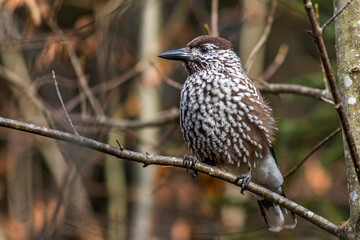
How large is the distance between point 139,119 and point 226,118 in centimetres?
378

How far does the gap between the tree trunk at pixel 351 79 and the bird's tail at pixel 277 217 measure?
1.69m

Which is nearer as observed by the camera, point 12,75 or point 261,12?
point 12,75

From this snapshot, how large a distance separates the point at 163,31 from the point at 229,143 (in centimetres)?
476

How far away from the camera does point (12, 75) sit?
7148mm

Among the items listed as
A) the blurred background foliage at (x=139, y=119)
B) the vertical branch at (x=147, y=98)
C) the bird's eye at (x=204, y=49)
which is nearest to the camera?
the bird's eye at (x=204, y=49)

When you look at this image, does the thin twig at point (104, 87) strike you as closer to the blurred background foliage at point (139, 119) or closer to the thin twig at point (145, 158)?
the blurred background foliage at point (139, 119)

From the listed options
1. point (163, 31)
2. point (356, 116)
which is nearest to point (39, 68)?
point (163, 31)

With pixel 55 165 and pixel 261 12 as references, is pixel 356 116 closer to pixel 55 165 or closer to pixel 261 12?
pixel 261 12

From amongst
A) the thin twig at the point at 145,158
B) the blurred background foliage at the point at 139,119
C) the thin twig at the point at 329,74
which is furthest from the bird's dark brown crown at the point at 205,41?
the thin twig at the point at 329,74

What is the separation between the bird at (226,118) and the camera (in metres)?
4.68

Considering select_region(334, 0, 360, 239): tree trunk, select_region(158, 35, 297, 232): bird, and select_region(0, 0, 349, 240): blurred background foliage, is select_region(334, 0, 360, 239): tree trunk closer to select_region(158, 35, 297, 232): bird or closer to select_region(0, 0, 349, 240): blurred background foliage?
→ select_region(158, 35, 297, 232): bird

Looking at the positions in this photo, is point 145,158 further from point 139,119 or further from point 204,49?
point 139,119

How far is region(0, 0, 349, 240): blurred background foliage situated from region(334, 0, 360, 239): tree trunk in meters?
2.27

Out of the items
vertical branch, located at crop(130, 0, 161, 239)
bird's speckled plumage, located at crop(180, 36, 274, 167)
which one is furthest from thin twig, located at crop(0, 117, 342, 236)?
vertical branch, located at crop(130, 0, 161, 239)
